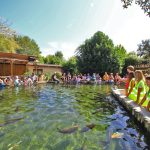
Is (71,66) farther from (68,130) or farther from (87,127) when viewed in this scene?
(68,130)

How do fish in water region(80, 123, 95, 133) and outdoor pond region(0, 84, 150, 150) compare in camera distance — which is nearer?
outdoor pond region(0, 84, 150, 150)

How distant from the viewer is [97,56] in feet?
144

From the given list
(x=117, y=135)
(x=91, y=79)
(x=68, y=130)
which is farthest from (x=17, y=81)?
(x=117, y=135)

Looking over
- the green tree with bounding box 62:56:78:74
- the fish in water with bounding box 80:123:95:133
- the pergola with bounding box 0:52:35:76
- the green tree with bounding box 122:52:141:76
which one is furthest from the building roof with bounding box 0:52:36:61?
the fish in water with bounding box 80:123:95:133

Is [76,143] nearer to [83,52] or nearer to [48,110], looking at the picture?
[48,110]

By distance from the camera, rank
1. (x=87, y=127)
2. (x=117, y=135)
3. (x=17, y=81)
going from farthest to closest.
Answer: (x=17, y=81), (x=87, y=127), (x=117, y=135)

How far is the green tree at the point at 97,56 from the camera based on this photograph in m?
43.5

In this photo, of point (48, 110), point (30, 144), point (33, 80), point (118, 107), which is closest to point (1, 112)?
point (48, 110)

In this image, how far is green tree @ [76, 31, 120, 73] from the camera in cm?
4353

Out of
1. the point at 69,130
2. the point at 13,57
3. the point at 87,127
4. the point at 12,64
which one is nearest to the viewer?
the point at 69,130

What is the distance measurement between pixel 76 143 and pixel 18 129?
255 centimetres

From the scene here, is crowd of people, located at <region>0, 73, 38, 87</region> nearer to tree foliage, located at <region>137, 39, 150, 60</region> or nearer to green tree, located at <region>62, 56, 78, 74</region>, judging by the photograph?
green tree, located at <region>62, 56, 78, 74</region>

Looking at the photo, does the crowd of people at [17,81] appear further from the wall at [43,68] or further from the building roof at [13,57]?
the wall at [43,68]

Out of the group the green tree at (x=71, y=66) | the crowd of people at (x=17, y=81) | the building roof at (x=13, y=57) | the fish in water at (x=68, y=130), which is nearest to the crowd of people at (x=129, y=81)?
the crowd of people at (x=17, y=81)
